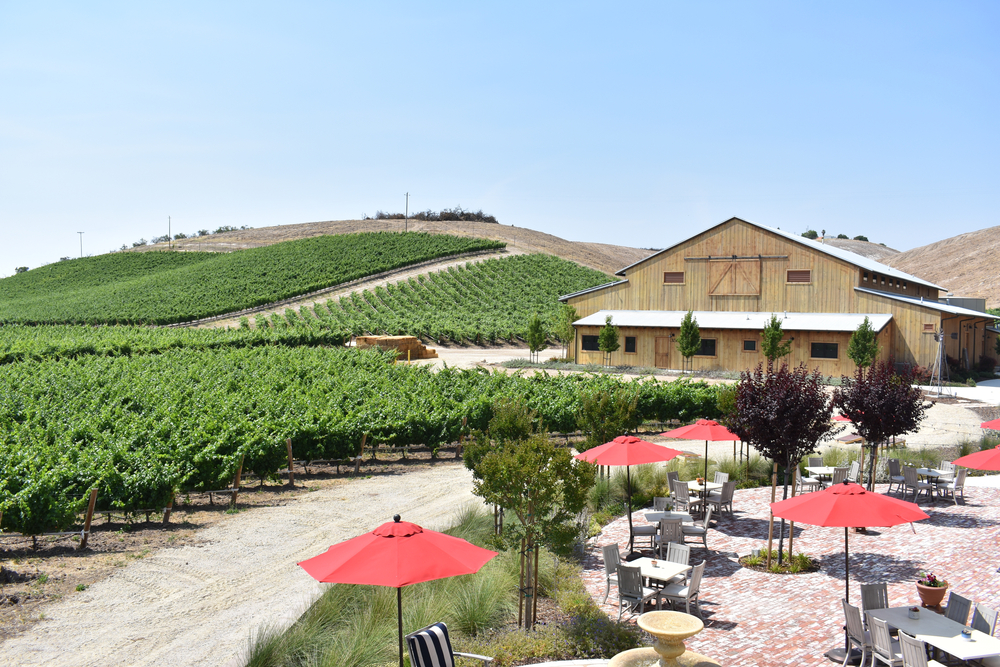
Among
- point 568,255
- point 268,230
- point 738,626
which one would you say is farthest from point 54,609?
point 268,230

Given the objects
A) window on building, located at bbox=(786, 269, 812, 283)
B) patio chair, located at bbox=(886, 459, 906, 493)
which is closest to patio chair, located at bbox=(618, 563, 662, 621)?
patio chair, located at bbox=(886, 459, 906, 493)

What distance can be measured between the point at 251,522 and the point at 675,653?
35.0 ft

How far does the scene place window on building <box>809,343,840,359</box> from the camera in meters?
37.7

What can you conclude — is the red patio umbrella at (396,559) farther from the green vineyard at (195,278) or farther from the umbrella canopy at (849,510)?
the green vineyard at (195,278)

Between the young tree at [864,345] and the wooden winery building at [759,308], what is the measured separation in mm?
1300

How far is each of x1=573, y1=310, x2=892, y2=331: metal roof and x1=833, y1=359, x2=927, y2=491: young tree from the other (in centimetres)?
2269

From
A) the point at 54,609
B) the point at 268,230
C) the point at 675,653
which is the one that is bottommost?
the point at 54,609

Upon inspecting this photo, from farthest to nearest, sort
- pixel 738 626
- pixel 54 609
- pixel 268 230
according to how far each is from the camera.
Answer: pixel 268 230
pixel 54 609
pixel 738 626

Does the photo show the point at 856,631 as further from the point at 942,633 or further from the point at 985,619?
the point at 985,619

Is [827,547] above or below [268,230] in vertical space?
below

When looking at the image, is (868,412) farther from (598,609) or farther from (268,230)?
(268,230)

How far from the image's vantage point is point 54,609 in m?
10.1

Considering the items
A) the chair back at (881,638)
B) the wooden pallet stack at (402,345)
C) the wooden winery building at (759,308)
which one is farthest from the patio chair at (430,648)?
the wooden pallet stack at (402,345)

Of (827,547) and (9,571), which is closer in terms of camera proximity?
(9,571)
